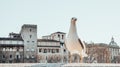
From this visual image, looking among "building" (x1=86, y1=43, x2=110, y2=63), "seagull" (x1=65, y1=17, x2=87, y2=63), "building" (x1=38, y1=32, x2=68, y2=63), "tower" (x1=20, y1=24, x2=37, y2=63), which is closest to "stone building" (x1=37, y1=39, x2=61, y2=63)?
"building" (x1=38, y1=32, x2=68, y2=63)

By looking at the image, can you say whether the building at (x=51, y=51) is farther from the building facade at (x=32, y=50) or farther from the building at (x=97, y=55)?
the building at (x=97, y=55)

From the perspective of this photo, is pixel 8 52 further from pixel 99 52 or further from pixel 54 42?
pixel 99 52

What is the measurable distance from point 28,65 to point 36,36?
48829 millimetres

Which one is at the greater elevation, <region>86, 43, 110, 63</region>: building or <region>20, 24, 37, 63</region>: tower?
<region>20, 24, 37, 63</region>: tower

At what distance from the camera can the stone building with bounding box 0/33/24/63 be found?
60.4 metres

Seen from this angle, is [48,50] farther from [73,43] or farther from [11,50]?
[73,43]

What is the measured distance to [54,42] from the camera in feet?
217

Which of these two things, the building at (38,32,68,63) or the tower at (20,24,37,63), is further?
the building at (38,32,68,63)

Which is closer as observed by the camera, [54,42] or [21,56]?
[21,56]

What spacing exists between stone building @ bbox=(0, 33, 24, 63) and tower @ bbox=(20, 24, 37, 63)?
3.01 feet

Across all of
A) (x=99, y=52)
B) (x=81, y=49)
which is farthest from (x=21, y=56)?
(x=81, y=49)

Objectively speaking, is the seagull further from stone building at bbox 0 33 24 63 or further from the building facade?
stone building at bbox 0 33 24 63

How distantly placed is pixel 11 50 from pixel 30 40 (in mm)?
3955

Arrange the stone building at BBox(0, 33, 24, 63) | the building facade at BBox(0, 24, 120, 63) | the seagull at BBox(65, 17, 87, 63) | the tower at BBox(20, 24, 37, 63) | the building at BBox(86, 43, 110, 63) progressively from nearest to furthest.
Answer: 1. the seagull at BBox(65, 17, 87, 63)
2. the stone building at BBox(0, 33, 24, 63)
3. the building facade at BBox(0, 24, 120, 63)
4. the tower at BBox(20, 24, 37, 63)
5. the building at BBox(86, 43, 110, 63)
